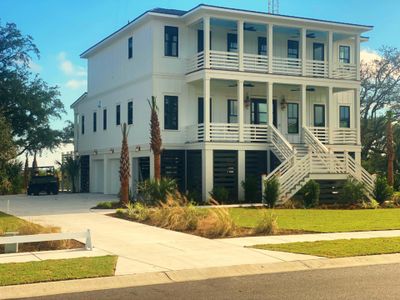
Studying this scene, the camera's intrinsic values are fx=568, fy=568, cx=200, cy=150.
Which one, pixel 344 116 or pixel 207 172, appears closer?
pixel 207 172

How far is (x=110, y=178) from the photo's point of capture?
36750 mm

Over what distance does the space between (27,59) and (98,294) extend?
39121 mm

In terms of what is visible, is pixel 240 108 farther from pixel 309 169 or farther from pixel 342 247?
pixel 342 247

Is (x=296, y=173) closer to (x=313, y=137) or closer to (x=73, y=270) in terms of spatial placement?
(x=313, y=137)

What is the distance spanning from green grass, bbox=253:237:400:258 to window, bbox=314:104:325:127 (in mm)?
21165

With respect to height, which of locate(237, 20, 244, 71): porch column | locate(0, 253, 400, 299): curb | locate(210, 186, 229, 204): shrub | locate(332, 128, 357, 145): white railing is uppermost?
locate(237, 20, 244, 71): porch column

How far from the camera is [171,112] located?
30.3m

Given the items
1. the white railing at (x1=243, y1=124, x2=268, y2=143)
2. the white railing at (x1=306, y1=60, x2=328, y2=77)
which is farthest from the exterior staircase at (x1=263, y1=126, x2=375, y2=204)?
the white railing at (x1=306, y1=60, x2=328, y2=77)

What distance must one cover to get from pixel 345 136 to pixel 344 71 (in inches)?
153

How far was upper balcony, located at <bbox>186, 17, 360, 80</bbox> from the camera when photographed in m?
29.4

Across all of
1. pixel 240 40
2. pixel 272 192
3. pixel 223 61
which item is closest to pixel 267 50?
pixel 240 40

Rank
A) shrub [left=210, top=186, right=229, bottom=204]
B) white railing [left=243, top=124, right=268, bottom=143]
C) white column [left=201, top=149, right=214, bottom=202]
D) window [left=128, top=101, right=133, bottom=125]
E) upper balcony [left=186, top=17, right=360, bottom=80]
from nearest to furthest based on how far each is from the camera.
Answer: shrub [left=210, top=186, right=229, bottom=204]
white column [left=201, top=149, right=214, bottom=202]
upper balcony [left=186, top=17, right=360, bottom=80]
white railing [left=243, top=124, right=268, bottom=143]
window [left=128, top=101, right=133, bottom=125]

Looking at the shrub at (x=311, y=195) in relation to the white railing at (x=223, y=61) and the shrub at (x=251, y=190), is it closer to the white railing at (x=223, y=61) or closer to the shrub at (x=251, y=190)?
the shrub at (x=251, y=190)

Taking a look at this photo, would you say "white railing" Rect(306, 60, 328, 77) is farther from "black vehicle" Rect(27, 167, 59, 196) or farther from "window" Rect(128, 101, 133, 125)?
"black vehicle" Rect(27, 167, 59, 196)
